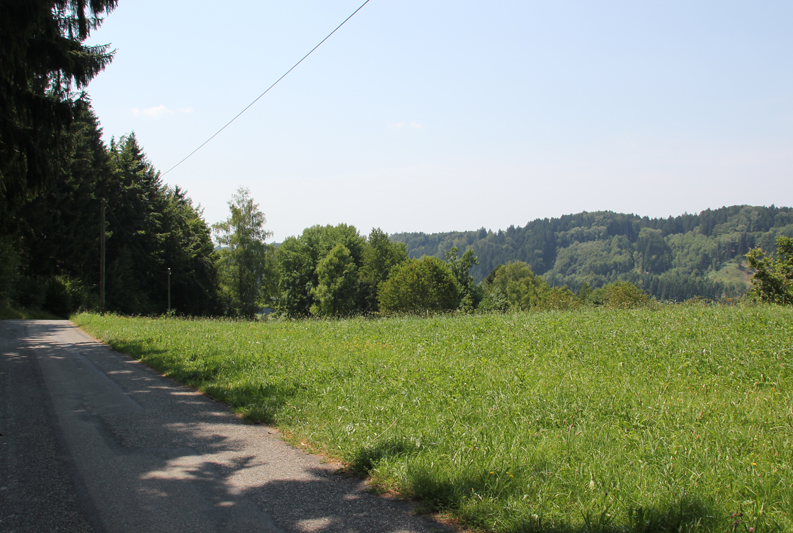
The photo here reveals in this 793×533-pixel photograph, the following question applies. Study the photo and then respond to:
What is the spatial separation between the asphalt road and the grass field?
1.41 ft

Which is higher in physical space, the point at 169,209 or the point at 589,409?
the point at 169,209

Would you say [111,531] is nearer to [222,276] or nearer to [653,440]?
[653,440]

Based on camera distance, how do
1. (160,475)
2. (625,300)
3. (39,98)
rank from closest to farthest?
(160,475), (39,98), (625,300)

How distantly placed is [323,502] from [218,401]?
4.39 metres

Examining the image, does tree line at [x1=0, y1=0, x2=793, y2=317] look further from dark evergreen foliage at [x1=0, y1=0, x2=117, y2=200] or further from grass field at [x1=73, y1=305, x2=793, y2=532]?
grass field at [x1=73, y1=305, x2=793, y2=532]

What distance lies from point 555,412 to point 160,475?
14.2ft

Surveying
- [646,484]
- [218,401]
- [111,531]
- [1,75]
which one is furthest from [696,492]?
[1,75]

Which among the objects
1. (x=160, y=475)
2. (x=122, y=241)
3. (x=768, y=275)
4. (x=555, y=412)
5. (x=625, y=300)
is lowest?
(x=160, y=475)

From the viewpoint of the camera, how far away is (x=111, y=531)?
356 cm

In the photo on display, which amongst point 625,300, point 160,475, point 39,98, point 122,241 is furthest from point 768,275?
point 122,241

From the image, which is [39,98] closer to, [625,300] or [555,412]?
[555,412]

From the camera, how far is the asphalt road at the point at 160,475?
371 cm

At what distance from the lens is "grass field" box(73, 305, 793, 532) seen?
146 inches

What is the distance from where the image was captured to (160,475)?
465 cm
